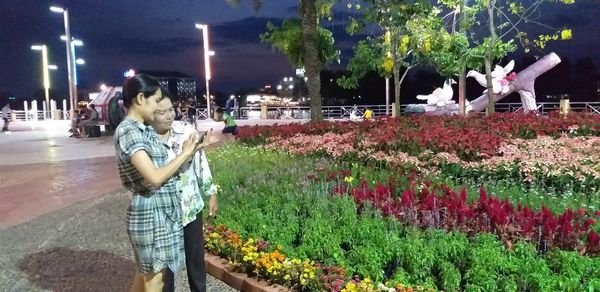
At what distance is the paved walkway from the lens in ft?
15.9

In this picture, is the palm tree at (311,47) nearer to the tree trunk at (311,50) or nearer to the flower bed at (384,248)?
the tree trunk at (311,50)

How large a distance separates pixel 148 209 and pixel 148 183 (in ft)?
0.63

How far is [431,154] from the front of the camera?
816cm

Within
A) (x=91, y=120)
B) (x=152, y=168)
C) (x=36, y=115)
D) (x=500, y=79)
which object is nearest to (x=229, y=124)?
(x=91, y=120)

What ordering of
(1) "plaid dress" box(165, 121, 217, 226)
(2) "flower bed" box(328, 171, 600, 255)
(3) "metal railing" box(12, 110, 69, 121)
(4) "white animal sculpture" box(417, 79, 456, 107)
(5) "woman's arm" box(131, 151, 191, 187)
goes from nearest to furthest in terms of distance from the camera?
(5) "woman's arm" box(131, 151, 191, 187) < (1) "plaid dress" box(165, 121, 217, 226) < (2) "flower bed" box(328, 171, 600, 255) < (4) "white animal sculpture" box(417, 79, 456, 107) < (3) "metal railing" box(12, 110, 69, 121)

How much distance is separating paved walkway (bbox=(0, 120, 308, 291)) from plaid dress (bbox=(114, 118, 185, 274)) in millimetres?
1608

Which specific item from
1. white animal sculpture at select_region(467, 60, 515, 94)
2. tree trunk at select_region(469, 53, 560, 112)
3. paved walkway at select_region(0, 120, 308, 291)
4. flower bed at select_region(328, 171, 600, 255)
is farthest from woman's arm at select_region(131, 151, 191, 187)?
tree trunk at select_region(469, 53, 560, 112)

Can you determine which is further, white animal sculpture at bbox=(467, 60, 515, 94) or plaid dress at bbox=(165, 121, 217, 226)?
white animal sculpture at bbox=(467, 60, 515, 94)

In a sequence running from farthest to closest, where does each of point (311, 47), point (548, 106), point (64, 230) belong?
point (548, 106) < point (311, 47) < point (64, 230)

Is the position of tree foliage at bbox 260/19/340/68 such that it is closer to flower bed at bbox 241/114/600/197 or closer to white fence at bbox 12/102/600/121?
flower bed at bbox 241/114/600/197

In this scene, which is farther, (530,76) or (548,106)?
(548,106)

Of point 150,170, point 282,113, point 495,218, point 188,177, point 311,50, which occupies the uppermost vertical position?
point 311,50

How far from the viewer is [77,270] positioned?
5078mm

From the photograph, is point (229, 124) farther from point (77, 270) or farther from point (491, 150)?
point (77, 270)
